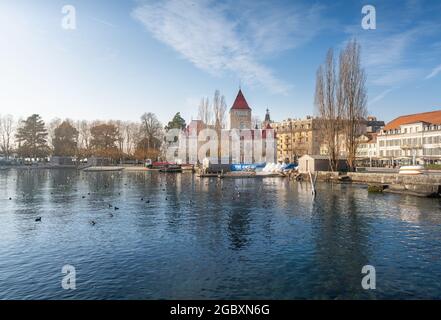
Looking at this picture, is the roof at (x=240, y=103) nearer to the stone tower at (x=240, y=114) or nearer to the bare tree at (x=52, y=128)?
the stone tower at (x=240, y=114)

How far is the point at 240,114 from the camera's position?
11388 centimetres

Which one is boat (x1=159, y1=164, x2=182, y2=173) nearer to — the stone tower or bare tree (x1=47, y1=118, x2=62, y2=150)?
the stone tower

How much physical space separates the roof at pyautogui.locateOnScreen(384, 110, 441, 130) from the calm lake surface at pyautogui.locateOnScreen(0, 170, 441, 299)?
202 feet

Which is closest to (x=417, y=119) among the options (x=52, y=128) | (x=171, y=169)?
(x=171, y=169)

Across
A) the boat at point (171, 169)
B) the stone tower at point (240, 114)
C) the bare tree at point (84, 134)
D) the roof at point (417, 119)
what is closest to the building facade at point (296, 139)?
the stone tower at point (240, 114)

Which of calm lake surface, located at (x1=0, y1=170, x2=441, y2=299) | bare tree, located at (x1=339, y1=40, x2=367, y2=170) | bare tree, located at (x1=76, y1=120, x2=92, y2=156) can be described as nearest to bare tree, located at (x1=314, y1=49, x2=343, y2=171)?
bare tree, located at (x1=339, y1=40, x2=367, y2=170)

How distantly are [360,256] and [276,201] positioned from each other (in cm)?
1723

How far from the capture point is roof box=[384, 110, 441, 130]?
253 feet

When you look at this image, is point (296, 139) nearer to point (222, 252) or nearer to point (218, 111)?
point (218, 111)

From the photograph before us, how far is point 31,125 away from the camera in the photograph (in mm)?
114188

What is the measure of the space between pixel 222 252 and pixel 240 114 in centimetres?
10134

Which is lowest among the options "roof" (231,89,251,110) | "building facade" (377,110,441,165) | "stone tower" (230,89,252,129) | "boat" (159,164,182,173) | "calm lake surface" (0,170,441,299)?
"calm lake surface" (0,170,441,299)

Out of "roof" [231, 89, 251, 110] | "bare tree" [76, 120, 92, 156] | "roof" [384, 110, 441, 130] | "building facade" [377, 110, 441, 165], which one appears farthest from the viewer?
"bare tree" [76, 120, 92, 156]
